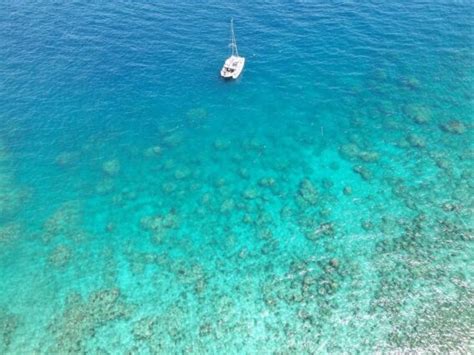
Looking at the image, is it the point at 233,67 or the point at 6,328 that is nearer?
the point at 6,328

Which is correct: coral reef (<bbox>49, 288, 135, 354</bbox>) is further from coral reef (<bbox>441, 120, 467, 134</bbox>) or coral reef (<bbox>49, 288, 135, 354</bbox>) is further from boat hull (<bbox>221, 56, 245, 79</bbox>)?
coral reef (<bbox>441, 120, 467, 134</bbox>)

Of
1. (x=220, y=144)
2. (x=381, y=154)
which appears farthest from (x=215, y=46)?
(x=381, y=154)

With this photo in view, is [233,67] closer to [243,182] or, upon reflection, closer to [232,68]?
[232,68]

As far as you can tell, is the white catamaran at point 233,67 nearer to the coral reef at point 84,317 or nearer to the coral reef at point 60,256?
the coral reef at point 60,256

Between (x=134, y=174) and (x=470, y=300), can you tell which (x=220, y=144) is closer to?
(x=134, y=174)

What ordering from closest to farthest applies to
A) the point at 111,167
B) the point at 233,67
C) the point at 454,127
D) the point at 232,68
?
the point at 111,167 → the point at 454,127 → the point at 232,68 → the point at 233,67

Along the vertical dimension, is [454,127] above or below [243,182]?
above

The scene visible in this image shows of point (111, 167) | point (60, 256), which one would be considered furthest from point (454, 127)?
point (60, 256)

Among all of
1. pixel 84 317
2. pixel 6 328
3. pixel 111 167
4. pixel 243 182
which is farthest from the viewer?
pixel 111 167

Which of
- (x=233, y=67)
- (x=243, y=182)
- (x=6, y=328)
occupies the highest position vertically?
(x=233, y=67)
